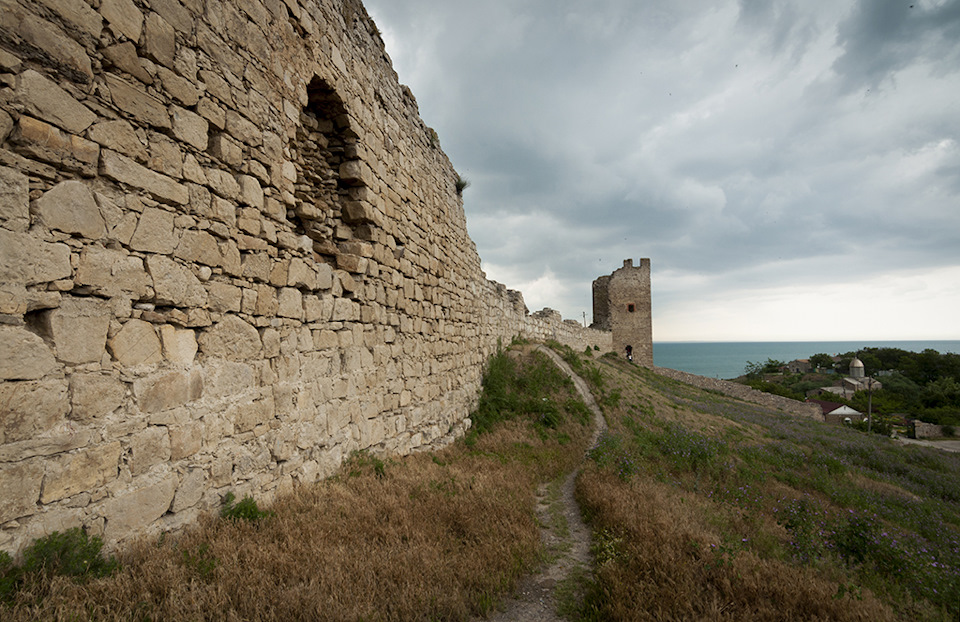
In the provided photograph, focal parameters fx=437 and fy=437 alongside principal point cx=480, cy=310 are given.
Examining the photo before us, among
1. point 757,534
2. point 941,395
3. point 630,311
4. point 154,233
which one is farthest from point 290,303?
point 941,395

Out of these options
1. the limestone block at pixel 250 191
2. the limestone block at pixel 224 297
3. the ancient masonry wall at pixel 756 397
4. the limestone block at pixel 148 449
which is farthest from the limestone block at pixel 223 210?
the ancient masonry wall at pixel 756 397

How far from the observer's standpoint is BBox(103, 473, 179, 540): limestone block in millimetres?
2867

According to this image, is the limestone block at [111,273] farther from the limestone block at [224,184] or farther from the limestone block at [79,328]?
A: the limestone block at [224,184]

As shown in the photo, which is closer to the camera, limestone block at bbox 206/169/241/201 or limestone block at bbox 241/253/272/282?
limestone block at bbox 206/169/241/201

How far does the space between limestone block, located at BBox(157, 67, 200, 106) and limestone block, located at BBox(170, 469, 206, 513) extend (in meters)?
2.90

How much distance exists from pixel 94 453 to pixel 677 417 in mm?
15194

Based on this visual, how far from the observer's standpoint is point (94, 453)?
2768 millimetres

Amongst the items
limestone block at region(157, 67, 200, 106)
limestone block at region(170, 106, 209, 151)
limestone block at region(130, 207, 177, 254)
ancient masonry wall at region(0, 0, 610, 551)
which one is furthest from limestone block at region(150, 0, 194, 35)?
limestone block at region(130, 207, 177, 254)

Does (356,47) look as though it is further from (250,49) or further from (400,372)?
(400,372)

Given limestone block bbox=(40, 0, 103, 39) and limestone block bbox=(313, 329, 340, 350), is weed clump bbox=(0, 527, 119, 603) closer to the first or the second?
limestone block bbox=(313, 329, 340, 350)

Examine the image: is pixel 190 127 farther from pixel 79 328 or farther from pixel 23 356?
pixel 23 356

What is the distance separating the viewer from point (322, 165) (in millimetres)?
5676

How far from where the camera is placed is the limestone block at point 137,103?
117 inches

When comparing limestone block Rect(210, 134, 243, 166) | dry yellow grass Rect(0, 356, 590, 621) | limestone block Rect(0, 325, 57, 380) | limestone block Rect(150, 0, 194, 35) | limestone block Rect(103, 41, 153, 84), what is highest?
limestone block Rect(150, 0, 194, 35)
